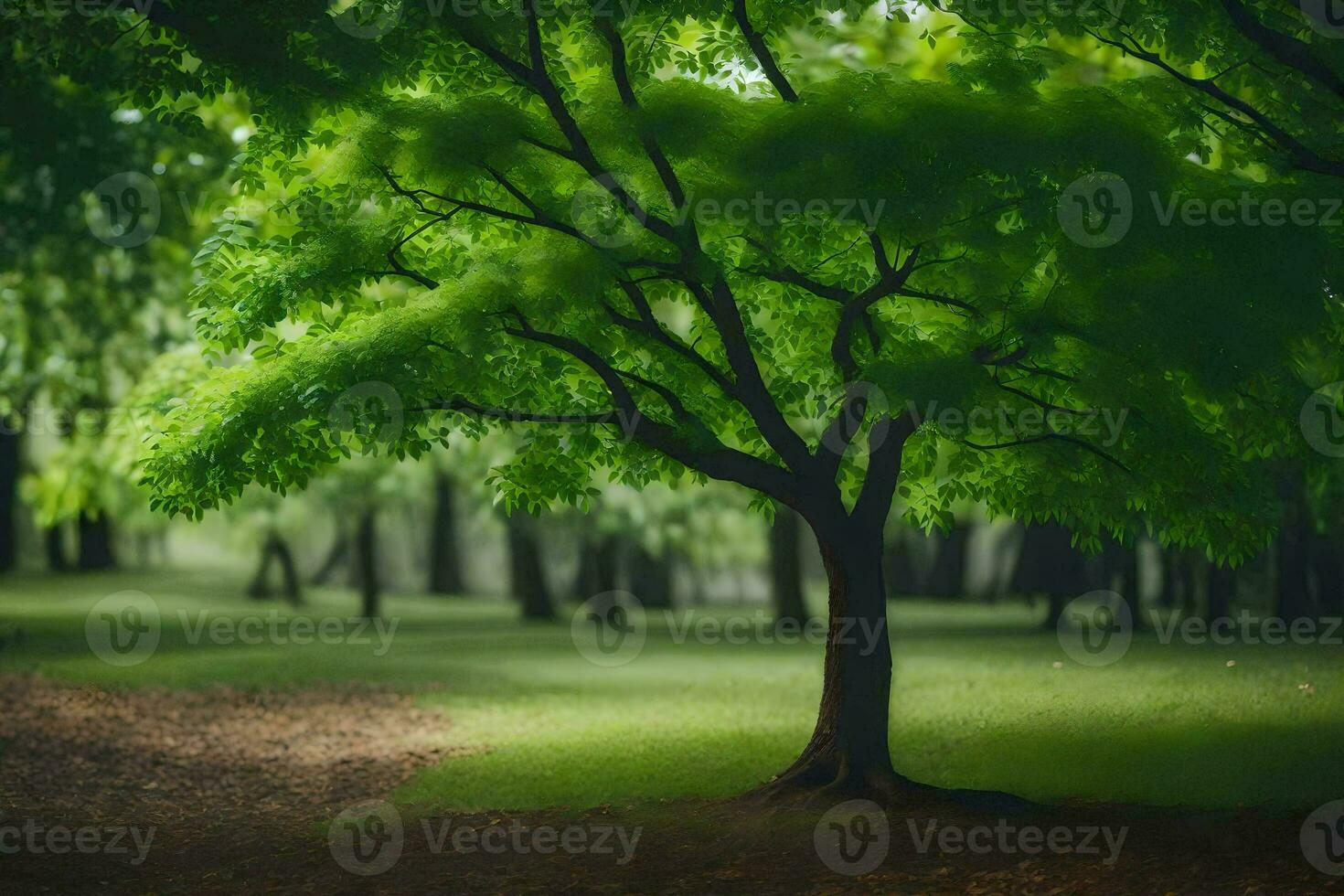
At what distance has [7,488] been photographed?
145 ft

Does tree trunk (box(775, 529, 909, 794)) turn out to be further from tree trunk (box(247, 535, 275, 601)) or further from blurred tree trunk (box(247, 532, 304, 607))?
tree trunk (box(247, 535, 275, 601))

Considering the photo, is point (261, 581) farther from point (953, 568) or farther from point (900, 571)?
point (953, 568)

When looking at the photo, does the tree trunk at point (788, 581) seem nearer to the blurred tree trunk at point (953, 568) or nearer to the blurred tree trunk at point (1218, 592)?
the blurred tree trunk at point (1218, 592)

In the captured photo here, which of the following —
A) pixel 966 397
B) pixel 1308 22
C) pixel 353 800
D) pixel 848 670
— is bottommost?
pixel 353 800

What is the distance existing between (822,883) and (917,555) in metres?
53.0

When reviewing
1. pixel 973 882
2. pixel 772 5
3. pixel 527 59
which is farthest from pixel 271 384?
pixel 973 882

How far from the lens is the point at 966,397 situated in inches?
476

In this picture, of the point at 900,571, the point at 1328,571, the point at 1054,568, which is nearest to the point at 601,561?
the point at 1054,568

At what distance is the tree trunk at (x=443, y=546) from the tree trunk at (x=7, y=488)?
1320 cm

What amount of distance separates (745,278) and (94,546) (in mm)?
41860

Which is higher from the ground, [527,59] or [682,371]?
[527,59]

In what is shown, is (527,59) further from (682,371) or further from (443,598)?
(443,598)

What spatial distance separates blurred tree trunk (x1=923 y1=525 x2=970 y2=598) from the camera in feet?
176

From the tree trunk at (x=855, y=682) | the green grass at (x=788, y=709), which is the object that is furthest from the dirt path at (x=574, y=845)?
the green grass at (x=788, y=709)
